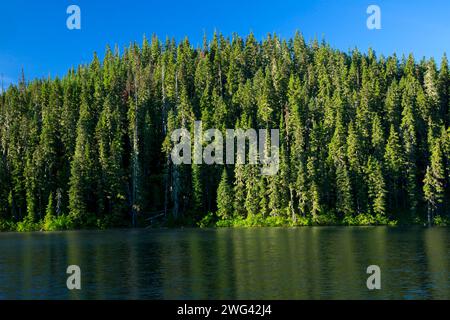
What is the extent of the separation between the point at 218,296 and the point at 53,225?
276 ft

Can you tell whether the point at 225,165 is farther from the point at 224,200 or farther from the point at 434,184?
the point at 434,184

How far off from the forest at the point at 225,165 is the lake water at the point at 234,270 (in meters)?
45.5

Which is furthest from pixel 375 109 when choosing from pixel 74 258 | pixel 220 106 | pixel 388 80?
pixel 74 258

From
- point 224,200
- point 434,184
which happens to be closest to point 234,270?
point 224,200

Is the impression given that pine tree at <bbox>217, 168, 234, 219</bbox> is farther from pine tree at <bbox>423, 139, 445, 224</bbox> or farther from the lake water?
the lake water

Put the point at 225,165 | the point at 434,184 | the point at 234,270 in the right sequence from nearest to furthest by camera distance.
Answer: the point at 234,270 → the point at 434,184 → the point at 225,165

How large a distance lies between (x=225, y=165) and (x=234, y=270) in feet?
263

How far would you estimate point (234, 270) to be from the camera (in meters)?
41.0

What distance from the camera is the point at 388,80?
15512cm

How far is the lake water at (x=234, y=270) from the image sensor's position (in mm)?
32594

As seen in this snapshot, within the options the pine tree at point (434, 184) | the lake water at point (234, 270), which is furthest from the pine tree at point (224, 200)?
the lake water at point (234, 270)

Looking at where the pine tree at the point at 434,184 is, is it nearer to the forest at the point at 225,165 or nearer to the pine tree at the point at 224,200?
the forest at the point at 225,165

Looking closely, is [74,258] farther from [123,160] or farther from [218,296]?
[123,160]

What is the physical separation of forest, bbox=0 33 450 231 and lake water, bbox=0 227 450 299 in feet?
149
